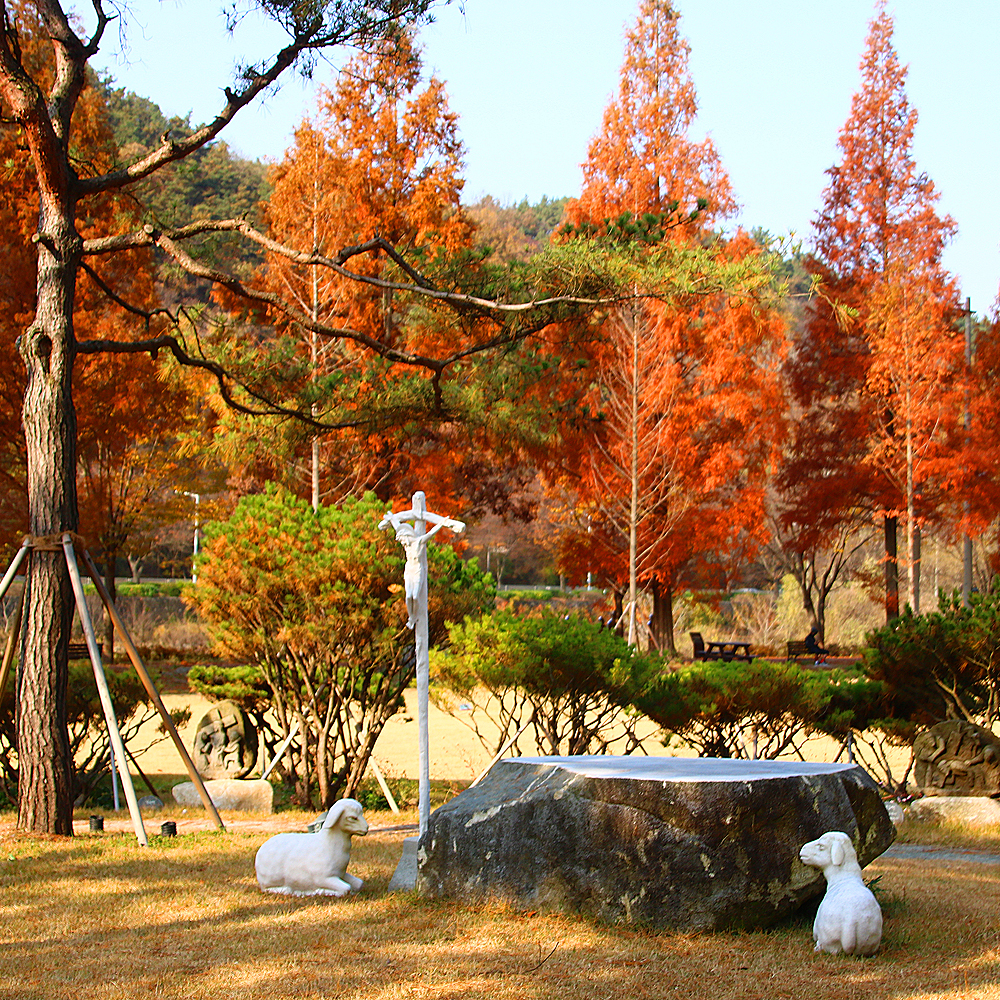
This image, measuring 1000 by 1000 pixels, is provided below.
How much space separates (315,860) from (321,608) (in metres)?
3.44

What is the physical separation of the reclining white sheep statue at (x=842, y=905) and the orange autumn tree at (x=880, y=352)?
1449cm

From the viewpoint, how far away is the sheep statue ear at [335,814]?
5.12 metres

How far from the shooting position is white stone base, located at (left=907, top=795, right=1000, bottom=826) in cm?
800

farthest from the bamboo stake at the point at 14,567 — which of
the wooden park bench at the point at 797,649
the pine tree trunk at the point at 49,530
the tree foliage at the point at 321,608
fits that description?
the wooden park bench at the point at 797,649

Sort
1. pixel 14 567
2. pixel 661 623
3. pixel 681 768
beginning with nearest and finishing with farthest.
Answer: pixel 681 768, pixel 14 567, pixel 661 623

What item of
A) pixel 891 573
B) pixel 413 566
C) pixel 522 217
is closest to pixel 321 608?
pixel 413 566

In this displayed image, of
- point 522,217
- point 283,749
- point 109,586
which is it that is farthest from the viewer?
point 522,217

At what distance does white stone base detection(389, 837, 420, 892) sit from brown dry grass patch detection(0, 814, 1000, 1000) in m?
0.10

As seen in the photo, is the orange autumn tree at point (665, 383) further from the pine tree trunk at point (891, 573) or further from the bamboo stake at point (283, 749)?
the bamboo stake at point (283, 749)

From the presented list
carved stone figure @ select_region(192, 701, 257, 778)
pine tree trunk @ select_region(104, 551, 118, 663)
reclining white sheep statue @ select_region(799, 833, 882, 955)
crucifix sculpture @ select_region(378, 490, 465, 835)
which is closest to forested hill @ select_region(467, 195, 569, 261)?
pine tree trunk @ select_region(104, 551, 118, 663)

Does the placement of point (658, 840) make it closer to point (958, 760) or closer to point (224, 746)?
point (958, 760)

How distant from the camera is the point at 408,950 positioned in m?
4.20

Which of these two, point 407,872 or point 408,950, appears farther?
point 407,872

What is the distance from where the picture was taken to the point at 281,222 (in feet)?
55.1
